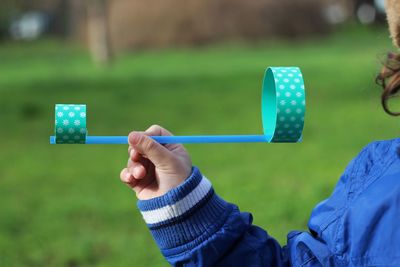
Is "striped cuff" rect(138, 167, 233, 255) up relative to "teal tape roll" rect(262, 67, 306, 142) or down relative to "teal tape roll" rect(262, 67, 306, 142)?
down

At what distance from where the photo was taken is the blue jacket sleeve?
1.83m

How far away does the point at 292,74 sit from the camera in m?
1.74

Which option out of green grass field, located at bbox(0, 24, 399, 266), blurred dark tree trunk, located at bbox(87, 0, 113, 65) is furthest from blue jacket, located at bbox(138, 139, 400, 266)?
blurred dark tree trunk, located at bbox(87, 0, 113, 65)

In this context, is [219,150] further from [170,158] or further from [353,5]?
[353,5]

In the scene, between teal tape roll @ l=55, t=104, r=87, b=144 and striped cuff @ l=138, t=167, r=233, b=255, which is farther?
striped cuff @ l=138, t=167, r=233, b=255

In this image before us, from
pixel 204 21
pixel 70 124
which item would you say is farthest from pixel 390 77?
A: pixel 204 21

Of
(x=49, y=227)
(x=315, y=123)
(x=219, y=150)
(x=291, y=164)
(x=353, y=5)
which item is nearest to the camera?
(x=49, y=227)

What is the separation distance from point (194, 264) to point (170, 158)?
23 cm

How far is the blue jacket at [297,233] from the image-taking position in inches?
63.6

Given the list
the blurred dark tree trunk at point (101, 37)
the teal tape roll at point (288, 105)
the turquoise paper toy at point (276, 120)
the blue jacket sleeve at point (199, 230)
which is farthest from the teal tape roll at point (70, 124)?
the blurred dark tree trunk at point (101, 37)

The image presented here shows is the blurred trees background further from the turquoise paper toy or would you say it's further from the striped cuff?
the turquoise paper toy

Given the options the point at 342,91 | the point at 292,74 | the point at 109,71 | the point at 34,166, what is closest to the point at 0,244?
the point at 34,166

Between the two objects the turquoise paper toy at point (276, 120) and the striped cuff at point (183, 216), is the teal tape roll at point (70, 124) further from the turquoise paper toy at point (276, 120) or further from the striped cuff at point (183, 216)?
the striped cuff at point (183, 216)

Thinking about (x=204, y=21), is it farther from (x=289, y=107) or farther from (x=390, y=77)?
(x=289, y=107)
